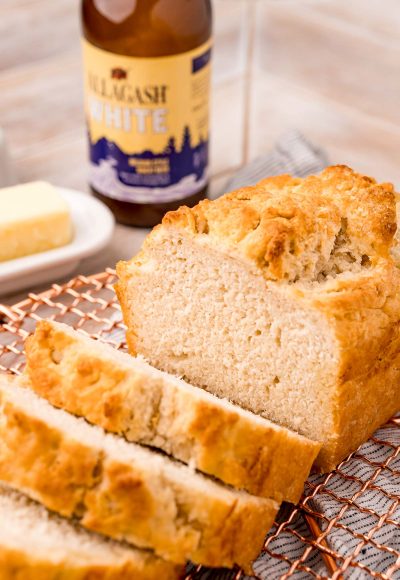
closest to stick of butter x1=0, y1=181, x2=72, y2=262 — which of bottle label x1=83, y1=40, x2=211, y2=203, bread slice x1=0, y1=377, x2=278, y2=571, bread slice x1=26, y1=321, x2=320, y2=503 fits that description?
bottle label x1=83, y1=40, x2=211, y2=203

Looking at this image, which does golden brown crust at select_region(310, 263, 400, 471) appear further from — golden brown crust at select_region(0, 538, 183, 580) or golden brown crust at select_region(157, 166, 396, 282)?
golden brown crust at select_region(0, 538, 183, 580)

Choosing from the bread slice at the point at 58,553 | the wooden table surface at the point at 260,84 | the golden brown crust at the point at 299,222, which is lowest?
the wooden table surface at the point at 260,84

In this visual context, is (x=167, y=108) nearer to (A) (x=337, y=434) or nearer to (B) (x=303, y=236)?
(B) (x=303, y=236)

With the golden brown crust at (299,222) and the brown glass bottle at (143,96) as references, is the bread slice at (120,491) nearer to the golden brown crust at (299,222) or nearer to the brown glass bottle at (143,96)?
the golden brown crust at (299,222)

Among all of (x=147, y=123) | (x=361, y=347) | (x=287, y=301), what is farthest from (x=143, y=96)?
(x=361, y=347)

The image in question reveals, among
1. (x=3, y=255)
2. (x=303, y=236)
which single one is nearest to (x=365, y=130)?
(x=3, y=255)

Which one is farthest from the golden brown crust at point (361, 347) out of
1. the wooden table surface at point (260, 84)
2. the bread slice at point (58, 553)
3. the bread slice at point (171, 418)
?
the wooden table surface at point (260, 84)

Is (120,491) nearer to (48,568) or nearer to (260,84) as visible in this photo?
(48,568)
